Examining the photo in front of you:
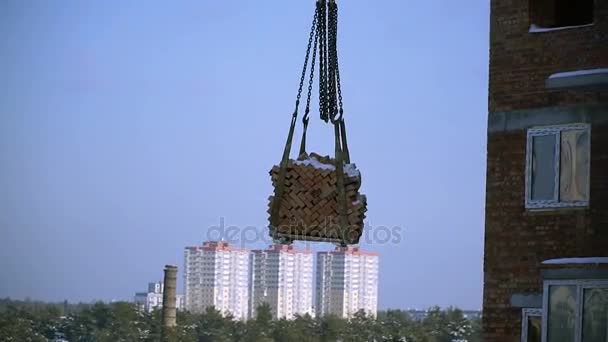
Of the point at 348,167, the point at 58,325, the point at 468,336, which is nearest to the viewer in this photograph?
the point at 348,167

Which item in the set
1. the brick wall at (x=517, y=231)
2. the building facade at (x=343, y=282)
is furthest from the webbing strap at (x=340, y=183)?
the building facade at (x=343, y=282)

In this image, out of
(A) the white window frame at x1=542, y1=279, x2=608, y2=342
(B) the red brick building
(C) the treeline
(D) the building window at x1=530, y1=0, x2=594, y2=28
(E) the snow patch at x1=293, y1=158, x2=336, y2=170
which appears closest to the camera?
(E) the snow patch at x1=293, y1=158, x2=336, y2=170

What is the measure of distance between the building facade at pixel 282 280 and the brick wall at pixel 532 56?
12449 cm

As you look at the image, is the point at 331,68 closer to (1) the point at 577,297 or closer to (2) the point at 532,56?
(2) the point at 532,56

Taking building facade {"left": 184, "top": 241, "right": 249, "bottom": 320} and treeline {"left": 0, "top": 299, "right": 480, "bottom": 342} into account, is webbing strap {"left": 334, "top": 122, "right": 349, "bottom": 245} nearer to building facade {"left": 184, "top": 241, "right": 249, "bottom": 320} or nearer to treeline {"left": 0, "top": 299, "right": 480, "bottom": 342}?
treeline {"left": 0, "top": 299, "right": 480, "bottom": 342}

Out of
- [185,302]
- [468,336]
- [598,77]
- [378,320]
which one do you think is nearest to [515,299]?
[598,77]

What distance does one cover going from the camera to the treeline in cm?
6194

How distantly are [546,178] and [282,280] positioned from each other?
126012 millimetres

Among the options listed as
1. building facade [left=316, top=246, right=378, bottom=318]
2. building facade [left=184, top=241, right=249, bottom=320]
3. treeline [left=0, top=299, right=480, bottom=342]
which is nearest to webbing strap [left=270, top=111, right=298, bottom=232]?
treeline [left=0, top=299, right=480, bottom=342]

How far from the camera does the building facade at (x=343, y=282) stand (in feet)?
455

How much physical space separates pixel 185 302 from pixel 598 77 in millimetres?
131916

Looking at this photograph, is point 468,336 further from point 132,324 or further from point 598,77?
point 598,77

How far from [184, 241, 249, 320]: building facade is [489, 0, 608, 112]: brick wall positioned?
126 meters

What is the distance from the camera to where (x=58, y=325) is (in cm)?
6862
